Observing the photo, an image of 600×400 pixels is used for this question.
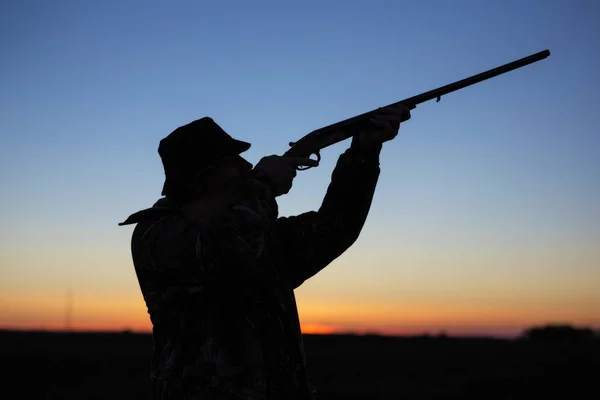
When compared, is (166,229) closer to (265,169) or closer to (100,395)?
(265,169)

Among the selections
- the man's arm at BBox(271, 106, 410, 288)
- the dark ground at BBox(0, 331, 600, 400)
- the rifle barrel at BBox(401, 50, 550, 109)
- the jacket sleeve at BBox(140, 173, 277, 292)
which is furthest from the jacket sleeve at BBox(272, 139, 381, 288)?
the dark ground at BBox(0, 331, 600, 400)

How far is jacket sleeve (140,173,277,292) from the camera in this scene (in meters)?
3.83

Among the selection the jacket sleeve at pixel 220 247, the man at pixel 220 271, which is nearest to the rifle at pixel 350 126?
the man at pixel 220 271

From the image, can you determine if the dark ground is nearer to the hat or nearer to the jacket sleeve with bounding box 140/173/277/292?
the hat

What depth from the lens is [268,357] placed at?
386 cm

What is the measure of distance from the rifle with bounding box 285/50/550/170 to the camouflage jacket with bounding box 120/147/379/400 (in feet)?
2.61

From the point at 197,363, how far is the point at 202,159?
1.12 meters

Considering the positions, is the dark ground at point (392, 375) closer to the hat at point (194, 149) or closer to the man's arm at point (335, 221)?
the man's arm at point (335, 221)

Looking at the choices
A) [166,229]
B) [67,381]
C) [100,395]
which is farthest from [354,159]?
[67,381]

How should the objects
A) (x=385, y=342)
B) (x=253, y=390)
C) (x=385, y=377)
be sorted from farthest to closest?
(x=385, y=342) < (x=385, y=377) < (x=253, y=390)

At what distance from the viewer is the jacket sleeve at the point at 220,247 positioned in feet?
12.6

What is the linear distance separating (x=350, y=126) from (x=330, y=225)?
2.86 ft

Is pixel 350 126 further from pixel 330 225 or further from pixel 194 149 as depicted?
pixel 194 149

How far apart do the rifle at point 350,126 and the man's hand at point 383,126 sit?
6 cm
